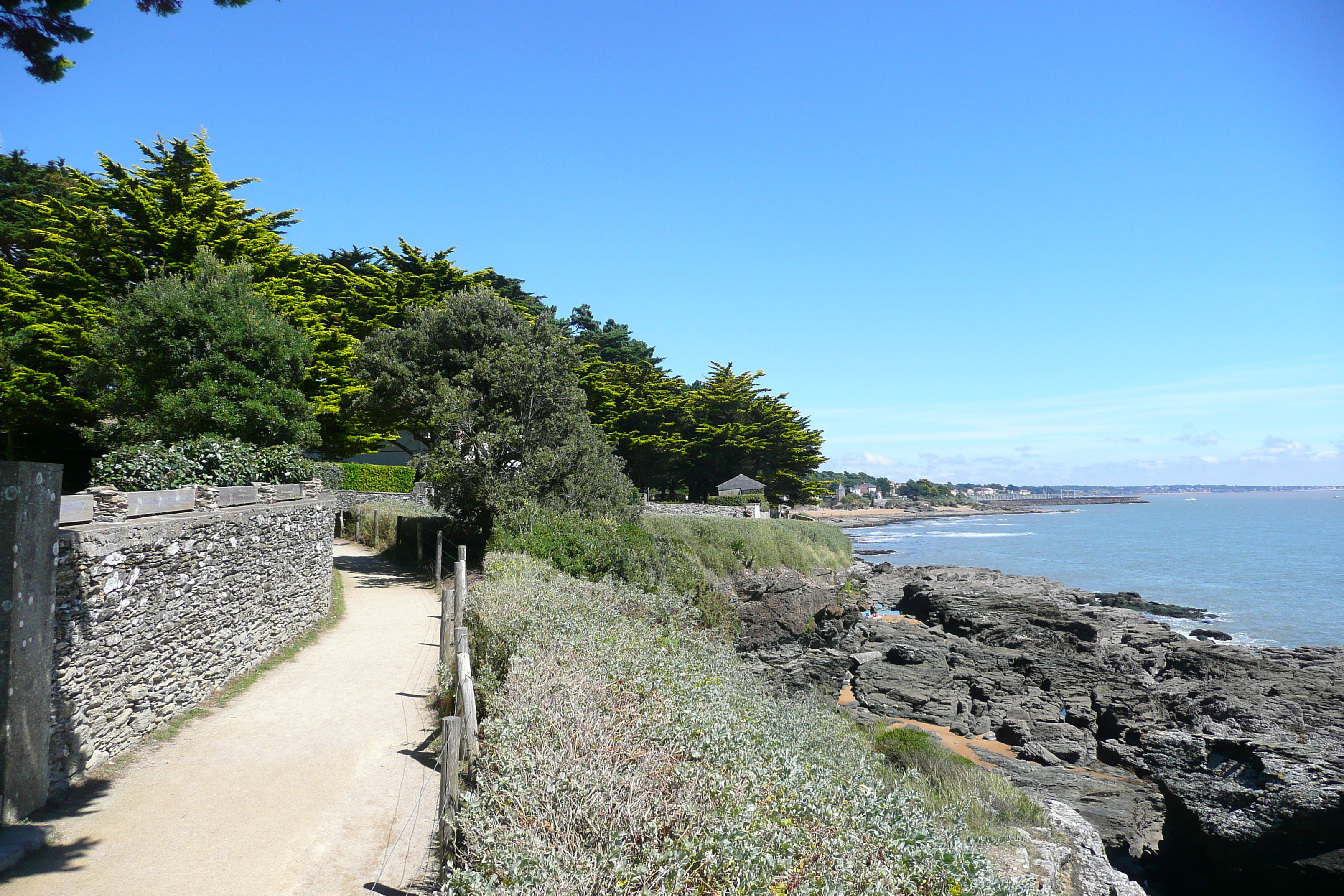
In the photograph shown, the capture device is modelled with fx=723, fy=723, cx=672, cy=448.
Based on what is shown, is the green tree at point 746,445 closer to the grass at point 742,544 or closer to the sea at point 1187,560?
the sea at point 1187,560

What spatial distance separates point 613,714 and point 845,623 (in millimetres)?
21070

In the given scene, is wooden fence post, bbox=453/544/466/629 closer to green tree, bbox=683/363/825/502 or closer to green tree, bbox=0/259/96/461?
green tree, bbox=0/259/96/461

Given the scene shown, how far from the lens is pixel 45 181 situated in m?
28.1

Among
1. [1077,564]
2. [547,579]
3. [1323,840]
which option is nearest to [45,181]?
[547,579]

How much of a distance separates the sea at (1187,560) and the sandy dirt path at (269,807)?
30398 millimetres

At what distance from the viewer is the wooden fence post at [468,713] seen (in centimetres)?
515

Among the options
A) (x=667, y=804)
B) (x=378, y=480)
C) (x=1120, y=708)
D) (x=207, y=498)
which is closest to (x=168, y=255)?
(x=378, y=480)

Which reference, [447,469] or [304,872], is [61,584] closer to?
[304,872]

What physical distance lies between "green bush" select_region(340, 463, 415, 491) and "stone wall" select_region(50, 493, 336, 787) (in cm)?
2004

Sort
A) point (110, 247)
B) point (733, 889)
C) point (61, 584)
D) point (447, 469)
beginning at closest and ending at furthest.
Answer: point (733, 889) < point (61, 584) < point (447, 469) < point (110, 247)

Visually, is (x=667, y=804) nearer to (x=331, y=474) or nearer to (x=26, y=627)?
(x=26, y=627)

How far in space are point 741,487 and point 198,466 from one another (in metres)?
33.0

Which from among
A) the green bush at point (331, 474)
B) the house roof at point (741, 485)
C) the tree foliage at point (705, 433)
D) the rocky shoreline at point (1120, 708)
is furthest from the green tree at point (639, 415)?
the green bush at point (331, 474)

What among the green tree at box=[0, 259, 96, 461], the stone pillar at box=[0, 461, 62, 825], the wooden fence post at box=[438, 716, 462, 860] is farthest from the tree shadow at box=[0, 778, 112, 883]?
the green tree at box=[0, 259, 96, 461]
